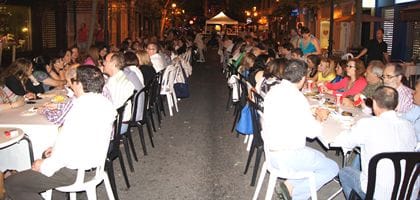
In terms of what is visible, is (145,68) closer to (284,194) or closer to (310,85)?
(310,85)

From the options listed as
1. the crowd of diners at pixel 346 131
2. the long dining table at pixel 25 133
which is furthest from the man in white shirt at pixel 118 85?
the crowd of diners at pixel 346 131

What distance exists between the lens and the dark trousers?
12.9ft

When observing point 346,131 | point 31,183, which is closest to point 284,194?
point 346,131

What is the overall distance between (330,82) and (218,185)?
3252 millimetres

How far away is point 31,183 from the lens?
394 centimetres

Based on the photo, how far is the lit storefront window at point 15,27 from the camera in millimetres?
14000

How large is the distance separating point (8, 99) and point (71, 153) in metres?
2.41

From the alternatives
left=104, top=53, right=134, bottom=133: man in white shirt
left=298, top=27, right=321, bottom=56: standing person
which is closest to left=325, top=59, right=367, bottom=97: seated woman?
left=104, top=53, right=134, bottom=133: man in white shirt

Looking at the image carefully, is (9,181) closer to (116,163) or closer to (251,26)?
(116,163)

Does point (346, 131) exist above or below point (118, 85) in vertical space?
below

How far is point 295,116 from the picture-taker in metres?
4.27

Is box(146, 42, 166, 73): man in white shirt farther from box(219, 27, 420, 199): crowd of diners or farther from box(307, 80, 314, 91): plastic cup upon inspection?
box(219, 27, 420, 199): crowd of diners

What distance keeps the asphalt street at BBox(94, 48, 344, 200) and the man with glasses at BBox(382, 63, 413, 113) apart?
1.17 m

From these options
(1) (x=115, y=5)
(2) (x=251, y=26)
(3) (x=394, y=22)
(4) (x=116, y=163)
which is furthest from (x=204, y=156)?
(2) (x=251, y=26)
